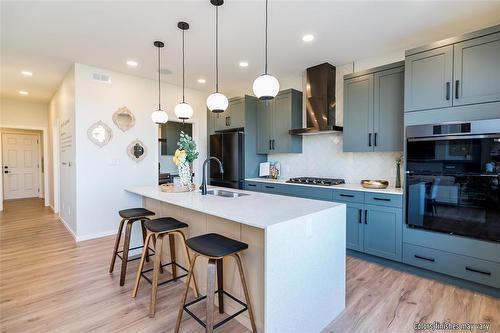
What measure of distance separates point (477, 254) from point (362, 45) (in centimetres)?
261

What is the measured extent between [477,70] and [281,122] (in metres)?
2.56

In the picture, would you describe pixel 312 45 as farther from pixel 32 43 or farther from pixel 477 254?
pixel 32 43

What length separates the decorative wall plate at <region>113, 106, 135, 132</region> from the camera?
4.32m

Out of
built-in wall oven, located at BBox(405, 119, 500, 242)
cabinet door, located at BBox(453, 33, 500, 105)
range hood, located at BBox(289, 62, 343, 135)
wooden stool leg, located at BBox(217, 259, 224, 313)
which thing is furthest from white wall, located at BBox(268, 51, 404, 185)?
wooden stool leg, located at BBox(217, 259, 224, 313)

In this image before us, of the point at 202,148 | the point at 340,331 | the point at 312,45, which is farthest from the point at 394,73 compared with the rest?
the point at 202,148

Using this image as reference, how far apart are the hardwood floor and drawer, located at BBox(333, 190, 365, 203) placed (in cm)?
77

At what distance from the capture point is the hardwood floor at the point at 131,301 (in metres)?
1.96

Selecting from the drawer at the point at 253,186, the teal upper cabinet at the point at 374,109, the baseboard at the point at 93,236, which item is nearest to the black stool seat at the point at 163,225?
A: the drawer at the point at 253,186

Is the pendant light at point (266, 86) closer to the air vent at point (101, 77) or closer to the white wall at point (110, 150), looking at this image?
the white wall at point (110, 150)

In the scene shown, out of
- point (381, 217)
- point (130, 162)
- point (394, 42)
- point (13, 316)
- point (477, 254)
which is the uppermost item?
point (394, 42)

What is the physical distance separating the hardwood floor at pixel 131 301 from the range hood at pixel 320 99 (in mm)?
1959

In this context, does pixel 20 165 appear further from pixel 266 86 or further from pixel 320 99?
pixel 266 86

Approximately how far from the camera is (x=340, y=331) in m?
1.88

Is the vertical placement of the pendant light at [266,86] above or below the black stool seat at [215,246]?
above
